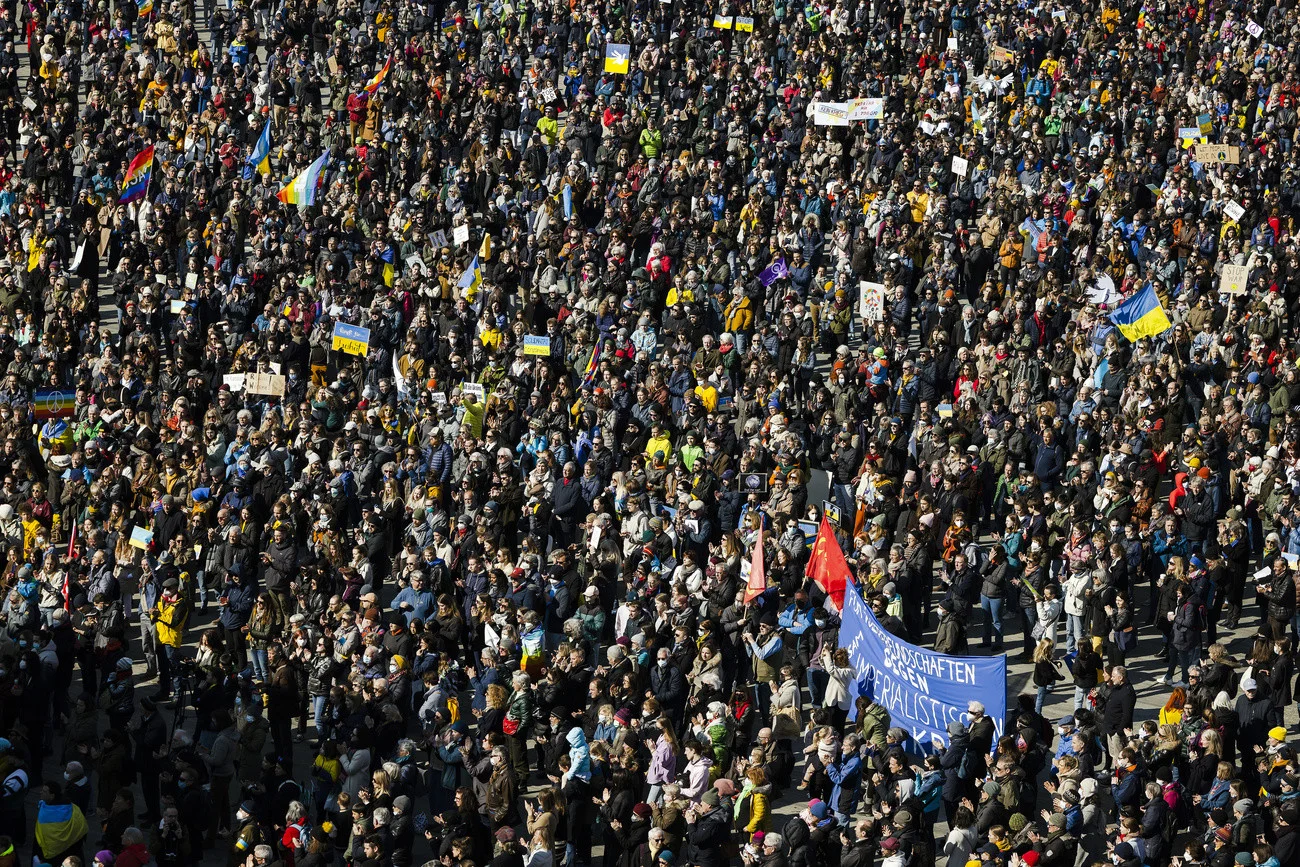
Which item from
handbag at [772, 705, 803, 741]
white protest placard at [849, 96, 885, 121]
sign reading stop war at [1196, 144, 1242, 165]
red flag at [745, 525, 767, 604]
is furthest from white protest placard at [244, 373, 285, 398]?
sign reading stop war at [1196, 144, 1242, 165]

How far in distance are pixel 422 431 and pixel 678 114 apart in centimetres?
1055

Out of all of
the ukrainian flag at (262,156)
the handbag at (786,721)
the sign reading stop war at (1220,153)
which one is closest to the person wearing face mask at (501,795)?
the handbag at (786,721)

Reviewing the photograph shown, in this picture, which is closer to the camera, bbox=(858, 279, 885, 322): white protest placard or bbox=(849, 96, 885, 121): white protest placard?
bbox=(858, 279, 885, 322): white protest placard

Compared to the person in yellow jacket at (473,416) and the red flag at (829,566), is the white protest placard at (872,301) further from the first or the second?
the red flag at (829,566)

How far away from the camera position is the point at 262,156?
33.6 metres

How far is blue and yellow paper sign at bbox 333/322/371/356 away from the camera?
2730 centimetres

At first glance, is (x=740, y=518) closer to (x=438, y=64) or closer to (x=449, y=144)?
(x=449, y=144)

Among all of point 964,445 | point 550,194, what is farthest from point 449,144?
point 964,445

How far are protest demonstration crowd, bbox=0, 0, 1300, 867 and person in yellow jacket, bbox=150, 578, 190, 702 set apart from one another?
0.05 m

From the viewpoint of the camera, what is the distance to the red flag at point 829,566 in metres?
20.7

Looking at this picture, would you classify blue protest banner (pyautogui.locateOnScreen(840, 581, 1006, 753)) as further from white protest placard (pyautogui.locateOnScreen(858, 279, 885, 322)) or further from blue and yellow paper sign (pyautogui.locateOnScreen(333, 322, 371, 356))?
blue and yellow paper sign (pyautogui.locateOnScreen(333, 322, 371, 356))

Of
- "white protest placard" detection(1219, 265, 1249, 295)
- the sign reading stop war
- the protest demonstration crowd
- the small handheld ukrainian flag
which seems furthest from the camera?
the small handheld ukrainian flag

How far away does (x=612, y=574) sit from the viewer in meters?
22.4

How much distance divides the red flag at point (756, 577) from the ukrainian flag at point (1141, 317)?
684cm
